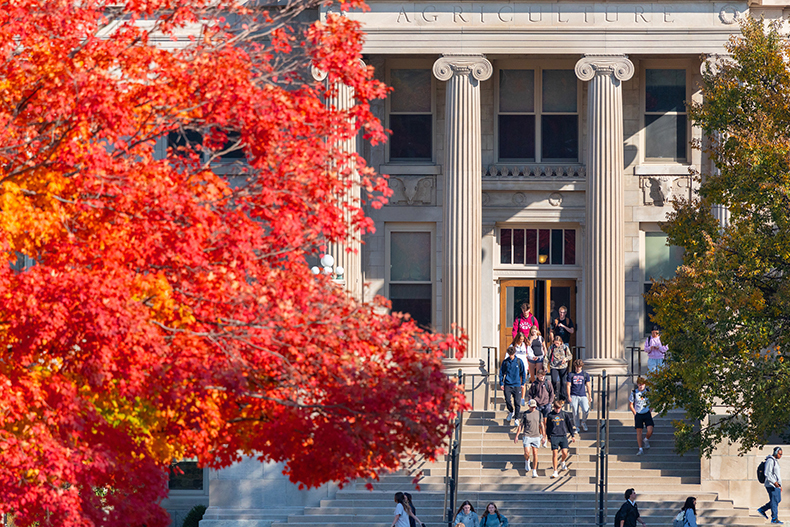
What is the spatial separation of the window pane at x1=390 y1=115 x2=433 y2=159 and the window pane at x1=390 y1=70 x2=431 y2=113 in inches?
8.3

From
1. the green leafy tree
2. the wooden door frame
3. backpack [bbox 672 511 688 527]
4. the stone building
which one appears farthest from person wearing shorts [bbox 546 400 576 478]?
the wooden door frame

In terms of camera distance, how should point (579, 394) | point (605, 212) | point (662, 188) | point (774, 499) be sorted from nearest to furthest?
point (774, 499) → point (579, 394) → point (605, 212) → point (662, 188)

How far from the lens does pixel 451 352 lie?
25828 millimetres

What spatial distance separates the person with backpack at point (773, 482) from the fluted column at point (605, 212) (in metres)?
5.45

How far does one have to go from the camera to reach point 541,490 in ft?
66.5

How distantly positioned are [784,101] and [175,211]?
1168 centimetres

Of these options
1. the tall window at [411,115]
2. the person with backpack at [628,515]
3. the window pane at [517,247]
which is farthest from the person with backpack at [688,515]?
the tall window at [411,115]

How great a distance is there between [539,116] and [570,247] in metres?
3.50

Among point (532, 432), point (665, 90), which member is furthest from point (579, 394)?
point (665, 90)

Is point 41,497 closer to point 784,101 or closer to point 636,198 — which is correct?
point 784,101

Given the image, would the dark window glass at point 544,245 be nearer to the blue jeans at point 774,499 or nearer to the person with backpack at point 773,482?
the person with backpack at point 773,482

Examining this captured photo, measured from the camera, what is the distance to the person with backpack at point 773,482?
64.2 ft

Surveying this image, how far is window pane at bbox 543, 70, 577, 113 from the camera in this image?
2814 centimetres

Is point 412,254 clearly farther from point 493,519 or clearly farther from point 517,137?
point 493,519
